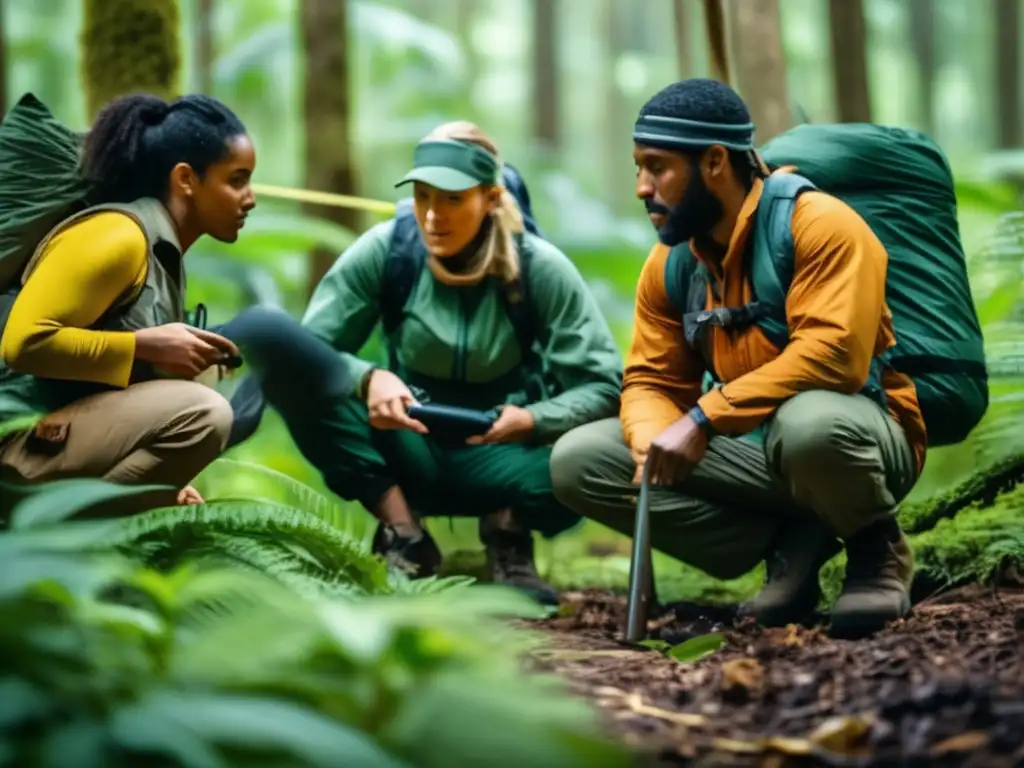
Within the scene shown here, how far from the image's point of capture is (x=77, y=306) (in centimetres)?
377

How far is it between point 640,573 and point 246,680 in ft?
6.33

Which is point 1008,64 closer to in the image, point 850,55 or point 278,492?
point 850,55

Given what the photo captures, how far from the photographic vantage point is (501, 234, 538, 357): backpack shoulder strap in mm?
4867

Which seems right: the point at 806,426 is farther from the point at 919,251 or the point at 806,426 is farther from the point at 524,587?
the point at 524,587

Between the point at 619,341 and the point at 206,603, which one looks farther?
the point at 619,341

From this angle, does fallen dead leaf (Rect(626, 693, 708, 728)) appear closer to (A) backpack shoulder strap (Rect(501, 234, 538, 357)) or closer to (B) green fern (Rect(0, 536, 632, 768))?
(B) green fern (Rect(0, 536, 632, 768))

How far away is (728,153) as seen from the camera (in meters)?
4.06

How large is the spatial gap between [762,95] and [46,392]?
3129 millimetres

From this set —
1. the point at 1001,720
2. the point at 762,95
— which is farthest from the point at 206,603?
the point at 762,95

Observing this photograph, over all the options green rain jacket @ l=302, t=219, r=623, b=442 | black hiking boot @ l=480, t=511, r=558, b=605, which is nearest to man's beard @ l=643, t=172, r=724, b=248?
green rain jacket @ l=302, t=219, r=623, b=442

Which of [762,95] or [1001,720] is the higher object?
[762,95]

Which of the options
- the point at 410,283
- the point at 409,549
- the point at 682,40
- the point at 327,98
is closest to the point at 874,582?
the point at 409,549

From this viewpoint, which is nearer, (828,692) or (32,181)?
(828,692)

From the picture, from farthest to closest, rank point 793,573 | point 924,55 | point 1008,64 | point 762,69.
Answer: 1. point 924,55
2. point 1008,64
3. point 762,69
4. point 793,573
